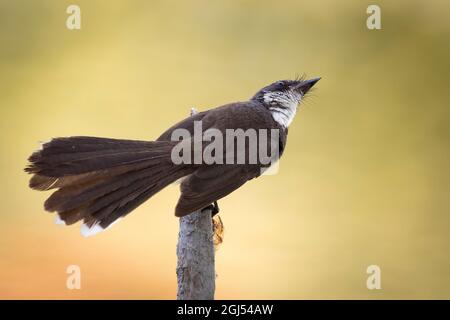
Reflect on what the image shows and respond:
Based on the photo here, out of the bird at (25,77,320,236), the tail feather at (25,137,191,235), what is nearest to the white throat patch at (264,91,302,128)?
the bird at (25,77,320,236)

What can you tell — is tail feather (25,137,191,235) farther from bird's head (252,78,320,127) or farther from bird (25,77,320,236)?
bird's head (252,78,320,127)

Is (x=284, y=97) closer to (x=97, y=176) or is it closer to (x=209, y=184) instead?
(x=209, y=184)

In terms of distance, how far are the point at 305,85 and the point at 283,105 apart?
0.95 feet

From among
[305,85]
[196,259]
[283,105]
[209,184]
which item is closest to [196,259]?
[196,259]

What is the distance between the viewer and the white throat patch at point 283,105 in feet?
14.4

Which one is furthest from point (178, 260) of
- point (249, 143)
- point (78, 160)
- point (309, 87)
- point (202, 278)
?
point (309, 87)

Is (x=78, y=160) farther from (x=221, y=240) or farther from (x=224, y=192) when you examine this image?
(x=221, y=240)

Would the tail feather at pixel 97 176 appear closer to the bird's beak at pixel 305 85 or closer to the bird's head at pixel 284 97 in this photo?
the bird's head at pixel 284 97

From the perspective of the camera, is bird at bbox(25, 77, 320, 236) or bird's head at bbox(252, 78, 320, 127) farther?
bird's head at bbox(252, 78, 320, 127)

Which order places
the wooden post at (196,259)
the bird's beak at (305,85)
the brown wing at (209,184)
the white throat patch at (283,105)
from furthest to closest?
the bird's beak at (305,85) < the white throat patch at (283,105) < the brown wing at (209,184) < the wooden post at (196,259)

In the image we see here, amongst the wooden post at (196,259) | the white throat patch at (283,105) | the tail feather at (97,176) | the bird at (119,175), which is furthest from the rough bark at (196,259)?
the white throat patch at (283,105)

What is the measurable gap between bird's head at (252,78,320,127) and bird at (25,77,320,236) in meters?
0.48

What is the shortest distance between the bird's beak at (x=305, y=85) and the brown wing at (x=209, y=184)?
1040 millimetres

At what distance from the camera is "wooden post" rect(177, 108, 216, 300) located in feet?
10.0
